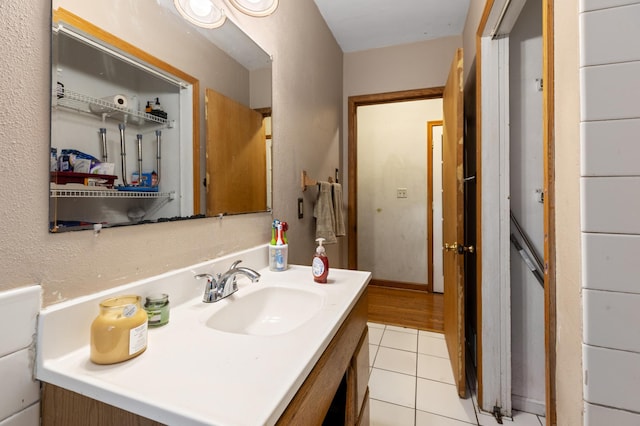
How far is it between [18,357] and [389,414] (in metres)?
1.47

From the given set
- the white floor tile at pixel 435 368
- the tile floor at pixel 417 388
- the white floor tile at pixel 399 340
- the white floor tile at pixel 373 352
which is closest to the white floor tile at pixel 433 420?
the tile floor at pixel 417 388

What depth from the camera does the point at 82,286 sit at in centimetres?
60

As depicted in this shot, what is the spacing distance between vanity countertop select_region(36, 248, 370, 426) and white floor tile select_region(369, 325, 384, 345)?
1.57 metres

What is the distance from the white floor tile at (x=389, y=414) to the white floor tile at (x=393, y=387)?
0.12 feet

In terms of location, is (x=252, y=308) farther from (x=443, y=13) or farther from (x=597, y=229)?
(x=443, y=13)

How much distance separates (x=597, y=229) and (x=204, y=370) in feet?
2.52

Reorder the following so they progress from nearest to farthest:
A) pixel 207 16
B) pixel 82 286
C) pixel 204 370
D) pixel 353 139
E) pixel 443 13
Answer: pixel 204 370, pixel 82 286, pixel 207 16, pixel 443 13, pixel 353 139

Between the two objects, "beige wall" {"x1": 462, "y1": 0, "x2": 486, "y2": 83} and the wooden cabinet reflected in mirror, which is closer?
the wooden cabinet reflected in mirror

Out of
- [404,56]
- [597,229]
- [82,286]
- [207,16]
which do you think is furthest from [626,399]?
[404,56]

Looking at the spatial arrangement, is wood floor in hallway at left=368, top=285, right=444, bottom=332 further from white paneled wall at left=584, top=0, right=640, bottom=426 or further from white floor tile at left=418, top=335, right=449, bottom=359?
white paneled wall at left=584, top=0, right=640, bottom=426

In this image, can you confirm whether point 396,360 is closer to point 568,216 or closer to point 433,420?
point 433,420

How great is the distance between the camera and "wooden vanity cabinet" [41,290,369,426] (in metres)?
0.48

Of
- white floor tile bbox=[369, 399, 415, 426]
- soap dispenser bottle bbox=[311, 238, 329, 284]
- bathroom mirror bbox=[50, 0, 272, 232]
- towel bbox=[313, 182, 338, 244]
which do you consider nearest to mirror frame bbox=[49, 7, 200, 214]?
bathroom mirror bbox=[50, 0, 272, 232]

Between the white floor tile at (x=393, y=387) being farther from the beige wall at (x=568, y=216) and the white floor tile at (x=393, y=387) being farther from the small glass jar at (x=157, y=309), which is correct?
the small glass jar at (x=157, y=309)
